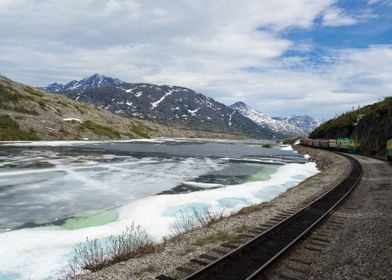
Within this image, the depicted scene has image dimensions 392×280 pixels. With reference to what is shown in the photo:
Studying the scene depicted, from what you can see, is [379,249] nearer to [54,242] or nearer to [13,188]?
[54,242]

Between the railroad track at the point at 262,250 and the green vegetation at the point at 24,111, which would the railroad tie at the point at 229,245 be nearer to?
the railroad track at the point at 262,250

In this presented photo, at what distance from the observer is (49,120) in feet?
447

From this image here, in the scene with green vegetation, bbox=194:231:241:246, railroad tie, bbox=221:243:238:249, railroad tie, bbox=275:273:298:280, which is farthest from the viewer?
green vegetation, bbox=194:231:241:246

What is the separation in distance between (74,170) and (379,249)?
129ft

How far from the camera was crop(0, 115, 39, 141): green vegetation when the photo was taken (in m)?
112

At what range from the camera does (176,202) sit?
1077 inches

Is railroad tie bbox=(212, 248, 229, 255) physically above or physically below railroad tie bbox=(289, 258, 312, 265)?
below

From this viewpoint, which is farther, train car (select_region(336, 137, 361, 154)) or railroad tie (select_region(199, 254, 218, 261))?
train car (select_region(336, 137, 361, 154))

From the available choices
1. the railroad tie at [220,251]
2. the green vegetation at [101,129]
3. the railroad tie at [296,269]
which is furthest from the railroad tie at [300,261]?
the green vegetation at [101,129]

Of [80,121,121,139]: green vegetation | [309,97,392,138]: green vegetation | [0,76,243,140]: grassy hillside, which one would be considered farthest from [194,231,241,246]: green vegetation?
[80,121,121,139]: green vegetation

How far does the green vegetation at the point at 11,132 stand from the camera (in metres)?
112

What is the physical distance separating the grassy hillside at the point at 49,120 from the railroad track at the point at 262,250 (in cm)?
10825

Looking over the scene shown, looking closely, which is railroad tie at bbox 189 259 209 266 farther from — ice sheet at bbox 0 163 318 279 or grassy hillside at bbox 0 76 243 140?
grassy hillside at bbox 0 76 243 140

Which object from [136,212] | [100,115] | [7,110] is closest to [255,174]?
[136,212]
